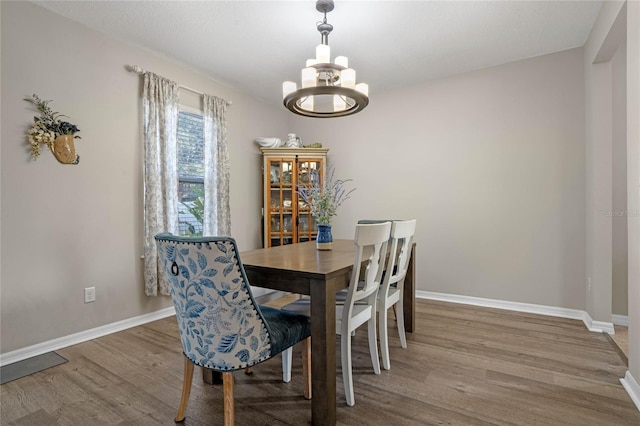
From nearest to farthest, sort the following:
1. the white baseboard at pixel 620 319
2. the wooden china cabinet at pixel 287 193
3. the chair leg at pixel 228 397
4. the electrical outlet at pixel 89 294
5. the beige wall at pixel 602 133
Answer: the chair leg at pixel 228 397, the beige wall at pixel 602 133, the electrical outlet at pixel 89 294, the white baseboard at pixel 620 319, the wooden china cabinet at pixel 287 193

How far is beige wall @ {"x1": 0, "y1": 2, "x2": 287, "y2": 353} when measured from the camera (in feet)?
7.63

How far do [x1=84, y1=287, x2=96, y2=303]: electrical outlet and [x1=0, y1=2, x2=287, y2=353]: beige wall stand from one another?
3 cm

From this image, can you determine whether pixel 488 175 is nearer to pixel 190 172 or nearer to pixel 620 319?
pixel 620 319

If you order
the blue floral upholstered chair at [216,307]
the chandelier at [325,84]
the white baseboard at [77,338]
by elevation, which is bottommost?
the white baseboard at [77,338]

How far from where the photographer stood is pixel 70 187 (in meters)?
2.62

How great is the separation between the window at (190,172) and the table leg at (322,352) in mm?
2382

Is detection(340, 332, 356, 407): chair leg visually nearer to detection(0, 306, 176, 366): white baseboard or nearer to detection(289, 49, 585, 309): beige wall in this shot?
detection(0, 306, 176, 366): white baseboard

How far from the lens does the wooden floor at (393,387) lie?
5.53ft

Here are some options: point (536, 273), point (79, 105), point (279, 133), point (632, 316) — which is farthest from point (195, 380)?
point (279, 133)

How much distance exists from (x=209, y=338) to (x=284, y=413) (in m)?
0.66

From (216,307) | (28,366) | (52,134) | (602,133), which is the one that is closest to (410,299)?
(216,307)

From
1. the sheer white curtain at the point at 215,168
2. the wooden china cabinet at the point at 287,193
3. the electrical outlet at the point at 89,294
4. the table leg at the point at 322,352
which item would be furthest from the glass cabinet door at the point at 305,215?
the table leg at the point at 322,352

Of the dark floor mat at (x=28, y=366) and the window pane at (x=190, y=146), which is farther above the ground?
the window pane at (x=190, y=146)

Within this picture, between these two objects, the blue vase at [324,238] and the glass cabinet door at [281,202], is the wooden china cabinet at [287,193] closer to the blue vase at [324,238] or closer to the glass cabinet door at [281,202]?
the glass cabinet door at [281,202]
